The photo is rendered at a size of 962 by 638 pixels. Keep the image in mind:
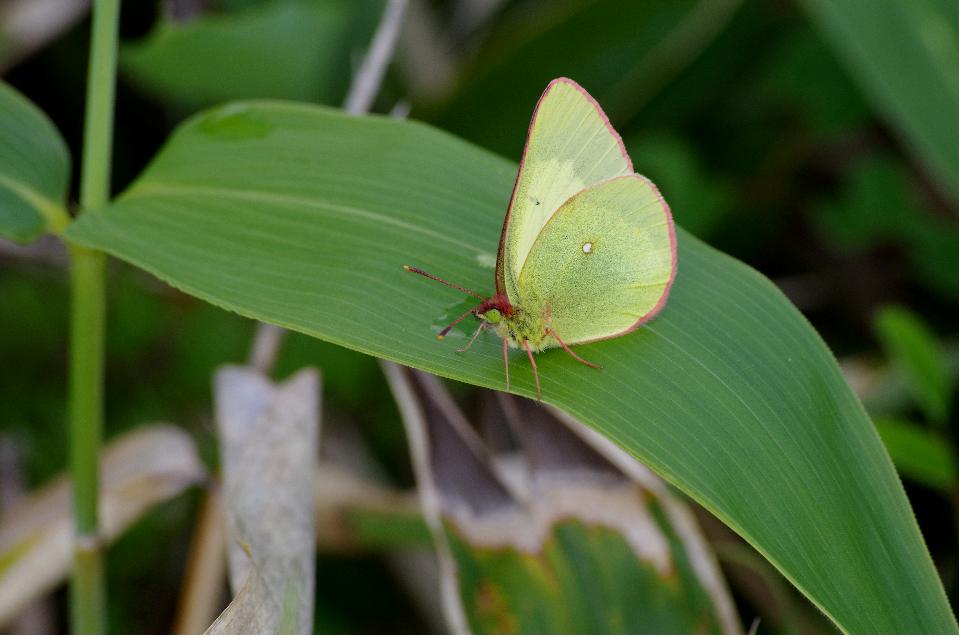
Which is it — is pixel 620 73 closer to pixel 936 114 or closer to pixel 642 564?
pixel 936 114

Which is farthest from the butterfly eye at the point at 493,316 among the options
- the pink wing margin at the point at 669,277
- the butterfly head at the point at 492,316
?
the pink wing margin at the point at 669,277

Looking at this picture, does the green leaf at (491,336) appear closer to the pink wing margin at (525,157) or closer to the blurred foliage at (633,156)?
the pink wing margin at (525,157)

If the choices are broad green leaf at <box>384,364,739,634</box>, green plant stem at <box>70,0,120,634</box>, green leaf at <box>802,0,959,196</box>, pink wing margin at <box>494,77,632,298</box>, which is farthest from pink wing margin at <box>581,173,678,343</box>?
green leaf at <box>802,0,959,196</box>

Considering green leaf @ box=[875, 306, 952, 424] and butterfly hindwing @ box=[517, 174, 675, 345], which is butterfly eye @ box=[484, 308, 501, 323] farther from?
green leaf @ box=[875, 306, 952, 424]

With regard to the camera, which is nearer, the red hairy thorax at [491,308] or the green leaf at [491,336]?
the green leaf at [491,336]

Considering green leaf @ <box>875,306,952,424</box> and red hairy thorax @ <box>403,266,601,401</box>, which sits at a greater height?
green leaf @ <box>875,306,952,424</box>

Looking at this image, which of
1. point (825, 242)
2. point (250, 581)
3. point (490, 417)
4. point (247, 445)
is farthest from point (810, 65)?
point (250, 581)
